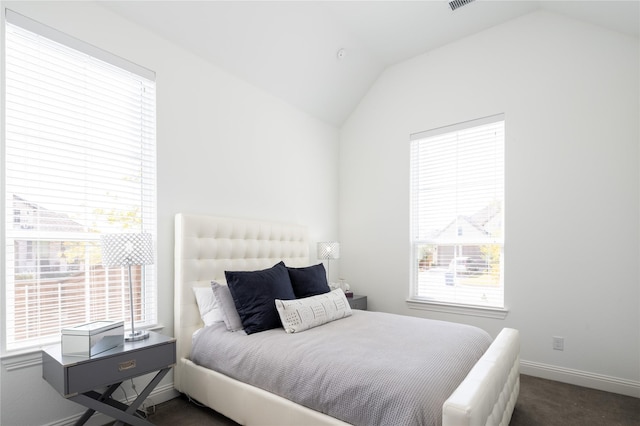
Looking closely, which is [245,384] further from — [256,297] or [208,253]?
[208,253]

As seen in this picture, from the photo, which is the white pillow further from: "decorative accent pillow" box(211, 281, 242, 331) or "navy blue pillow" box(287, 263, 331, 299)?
"navy blue pillow" box(287, 263, 331, 299)

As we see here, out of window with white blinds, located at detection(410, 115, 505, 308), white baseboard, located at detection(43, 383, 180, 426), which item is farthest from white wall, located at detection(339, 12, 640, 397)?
white baseboard, located at detection(43, 383, 180, 426)

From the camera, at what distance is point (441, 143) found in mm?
3855

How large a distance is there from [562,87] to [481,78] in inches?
28.4

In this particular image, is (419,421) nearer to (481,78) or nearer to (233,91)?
(233,91)

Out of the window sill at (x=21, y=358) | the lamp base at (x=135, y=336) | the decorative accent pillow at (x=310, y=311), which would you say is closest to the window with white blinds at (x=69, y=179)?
the window sill at (x=21, y=358)

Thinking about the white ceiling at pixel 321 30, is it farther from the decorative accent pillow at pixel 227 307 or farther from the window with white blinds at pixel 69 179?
the decorative accent pillow at pixel 227 307

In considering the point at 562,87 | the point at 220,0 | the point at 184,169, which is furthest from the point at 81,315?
the point at 562,87

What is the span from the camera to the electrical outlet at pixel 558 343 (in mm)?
3035

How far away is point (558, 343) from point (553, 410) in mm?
728

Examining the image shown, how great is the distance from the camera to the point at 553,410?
98.9 inches

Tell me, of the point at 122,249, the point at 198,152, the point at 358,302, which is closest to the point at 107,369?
the point at 122,249

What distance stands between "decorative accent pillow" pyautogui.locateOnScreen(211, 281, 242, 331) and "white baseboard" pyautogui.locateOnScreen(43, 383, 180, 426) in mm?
707

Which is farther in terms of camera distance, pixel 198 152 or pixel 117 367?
pixel 198 152
